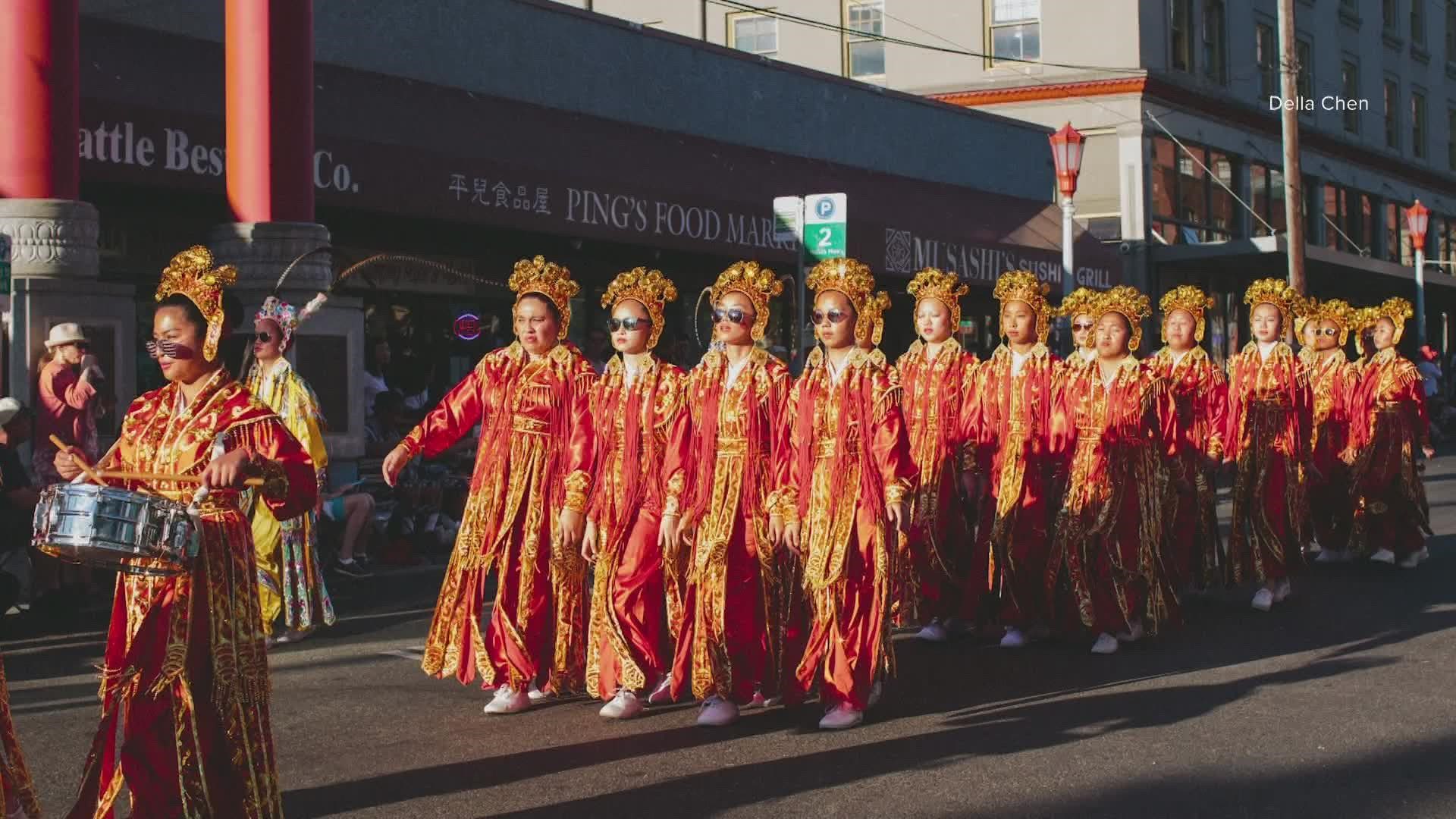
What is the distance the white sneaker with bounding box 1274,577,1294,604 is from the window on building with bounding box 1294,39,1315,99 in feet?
96.8

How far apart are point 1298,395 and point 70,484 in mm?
9323

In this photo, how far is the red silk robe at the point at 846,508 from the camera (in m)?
7.35

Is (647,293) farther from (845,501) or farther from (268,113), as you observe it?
(268,113)

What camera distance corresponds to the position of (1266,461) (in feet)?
37.9

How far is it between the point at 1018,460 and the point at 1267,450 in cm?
275

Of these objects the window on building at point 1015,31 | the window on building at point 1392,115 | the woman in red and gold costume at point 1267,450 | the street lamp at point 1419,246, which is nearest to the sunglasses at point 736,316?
the woman in red and gold costume at point 1267,450

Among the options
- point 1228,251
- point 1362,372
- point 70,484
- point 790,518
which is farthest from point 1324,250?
point 70,484

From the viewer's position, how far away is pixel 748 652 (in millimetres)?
7531

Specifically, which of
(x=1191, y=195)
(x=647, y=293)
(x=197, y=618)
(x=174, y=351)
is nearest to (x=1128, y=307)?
(x=647, y=293)

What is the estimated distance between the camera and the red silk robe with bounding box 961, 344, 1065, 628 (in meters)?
9.67

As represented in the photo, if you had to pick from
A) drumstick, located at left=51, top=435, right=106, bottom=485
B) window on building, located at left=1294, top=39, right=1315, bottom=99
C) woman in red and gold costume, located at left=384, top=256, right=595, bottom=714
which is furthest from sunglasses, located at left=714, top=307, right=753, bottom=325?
window on building, located at left=1294, top=39, right=1315, bottom=99

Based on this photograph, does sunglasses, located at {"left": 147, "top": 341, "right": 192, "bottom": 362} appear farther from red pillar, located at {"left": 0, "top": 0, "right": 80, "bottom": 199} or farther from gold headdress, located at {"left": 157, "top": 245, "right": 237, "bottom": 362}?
red pillar, located at {"left": 0, "top": 0, "right": 80, "bottom": 199}

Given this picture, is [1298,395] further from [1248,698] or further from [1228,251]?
[1228,251]

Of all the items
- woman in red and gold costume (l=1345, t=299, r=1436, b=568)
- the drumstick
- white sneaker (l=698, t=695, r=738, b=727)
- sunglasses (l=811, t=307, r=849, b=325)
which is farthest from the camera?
woman in red and gold costume (l=1345, t=299, r=1436, b=568)
